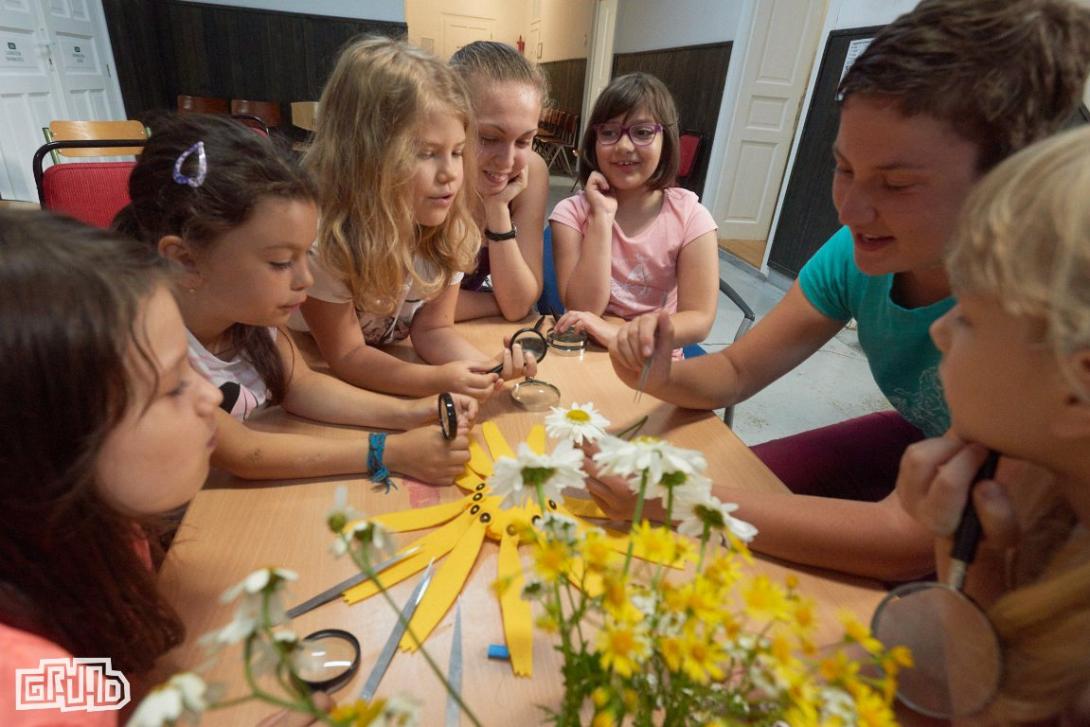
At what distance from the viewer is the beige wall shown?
935 cm

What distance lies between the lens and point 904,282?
41.9 inches

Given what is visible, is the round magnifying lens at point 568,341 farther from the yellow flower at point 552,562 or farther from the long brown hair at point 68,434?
the yellow flower at point 552,562

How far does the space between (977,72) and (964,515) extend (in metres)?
0.60

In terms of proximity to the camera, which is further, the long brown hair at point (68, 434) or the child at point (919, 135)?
the child at point (919, 135)

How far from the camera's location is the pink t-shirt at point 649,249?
174cm

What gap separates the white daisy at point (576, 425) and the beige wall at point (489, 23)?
944 cm

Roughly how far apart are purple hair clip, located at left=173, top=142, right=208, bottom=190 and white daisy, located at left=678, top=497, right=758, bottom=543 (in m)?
0.98

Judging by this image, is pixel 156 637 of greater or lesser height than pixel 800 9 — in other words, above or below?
below

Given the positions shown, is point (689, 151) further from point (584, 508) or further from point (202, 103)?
point (584, 508)

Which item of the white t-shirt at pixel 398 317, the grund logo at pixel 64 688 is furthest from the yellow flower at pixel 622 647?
the white t-shirt at pixel 398 317

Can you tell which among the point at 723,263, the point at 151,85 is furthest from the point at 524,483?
the point at 151,85

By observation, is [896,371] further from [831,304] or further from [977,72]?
[977,72]

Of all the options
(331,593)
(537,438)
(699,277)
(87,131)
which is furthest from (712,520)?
(87,131)

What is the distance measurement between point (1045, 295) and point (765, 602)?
30 centimetres
